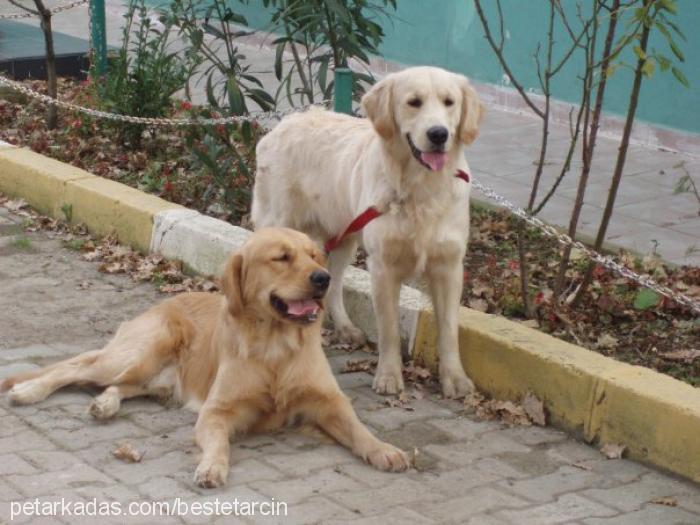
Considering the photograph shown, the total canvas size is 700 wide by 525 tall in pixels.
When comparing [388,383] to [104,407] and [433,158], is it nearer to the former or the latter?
[433,158]

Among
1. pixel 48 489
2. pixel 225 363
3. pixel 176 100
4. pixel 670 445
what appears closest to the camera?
pixel 48 489

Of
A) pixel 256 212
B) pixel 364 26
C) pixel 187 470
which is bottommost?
pixel 187 470

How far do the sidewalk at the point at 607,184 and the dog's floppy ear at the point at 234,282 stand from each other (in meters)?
3.29

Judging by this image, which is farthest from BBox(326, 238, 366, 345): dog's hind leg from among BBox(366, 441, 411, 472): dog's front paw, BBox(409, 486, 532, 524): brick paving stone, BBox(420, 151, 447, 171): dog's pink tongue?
BBox(409, 486, 532, 524): brick paving stone

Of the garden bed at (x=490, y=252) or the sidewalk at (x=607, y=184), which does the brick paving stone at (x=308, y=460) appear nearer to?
the garden bed at (x=490, y=252)

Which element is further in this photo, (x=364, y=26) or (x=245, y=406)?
(x=364, y=26)

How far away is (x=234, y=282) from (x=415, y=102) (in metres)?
1.19

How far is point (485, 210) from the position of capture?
8891 mm

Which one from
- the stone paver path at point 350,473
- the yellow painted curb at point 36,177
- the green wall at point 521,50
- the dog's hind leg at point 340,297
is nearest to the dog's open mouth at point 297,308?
the stone paver path at point 350,473

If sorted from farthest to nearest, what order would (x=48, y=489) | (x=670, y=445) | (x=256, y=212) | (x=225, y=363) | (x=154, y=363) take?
(x=256, y=212) < (x=154, y=363) < (x=225, y=363) < (x=670, y=445) < (x=48, y=489)

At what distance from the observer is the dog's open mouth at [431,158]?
232 inches

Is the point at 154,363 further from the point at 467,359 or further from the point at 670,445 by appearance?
the point at 670,445

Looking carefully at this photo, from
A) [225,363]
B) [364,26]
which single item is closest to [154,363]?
[225,363]

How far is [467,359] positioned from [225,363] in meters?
1.28
